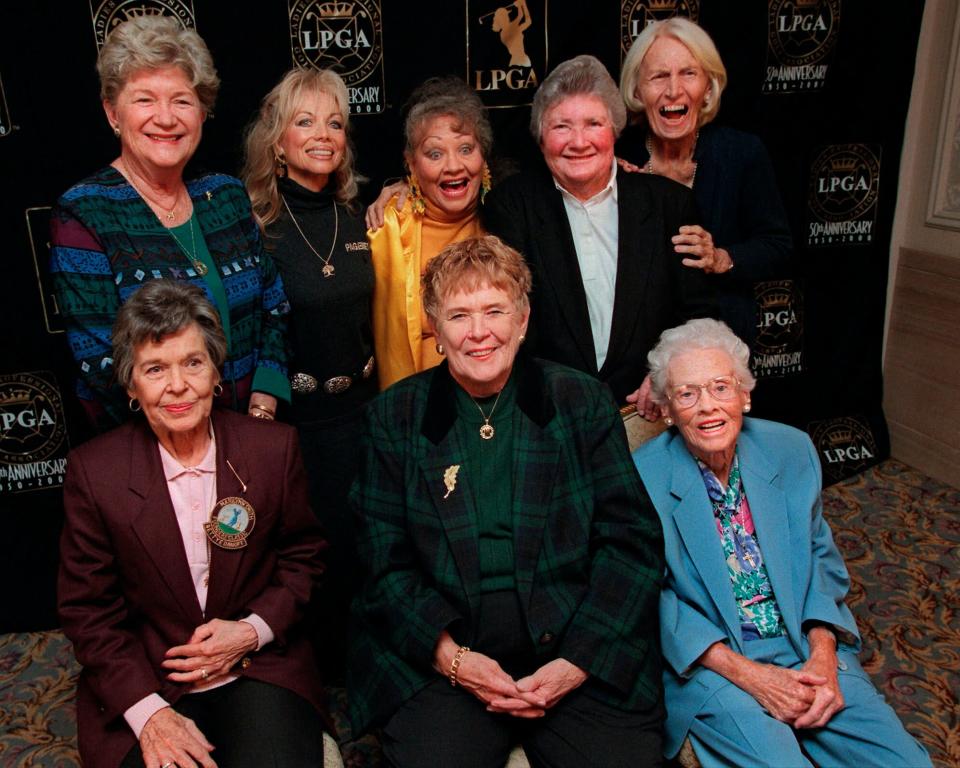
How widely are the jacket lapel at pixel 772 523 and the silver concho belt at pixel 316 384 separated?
1180 millimetres

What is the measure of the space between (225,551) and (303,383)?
738mm

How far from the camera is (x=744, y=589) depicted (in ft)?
7.46

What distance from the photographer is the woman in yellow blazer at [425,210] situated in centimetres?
281

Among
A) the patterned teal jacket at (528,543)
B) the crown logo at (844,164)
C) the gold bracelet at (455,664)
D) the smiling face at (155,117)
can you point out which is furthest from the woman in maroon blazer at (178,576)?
the crown logo at (844,164)

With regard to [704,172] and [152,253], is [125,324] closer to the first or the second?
[152,253]

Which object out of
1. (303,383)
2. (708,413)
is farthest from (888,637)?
(303,383)

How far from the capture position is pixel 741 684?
213 cm

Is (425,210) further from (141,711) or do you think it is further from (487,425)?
(141,711)

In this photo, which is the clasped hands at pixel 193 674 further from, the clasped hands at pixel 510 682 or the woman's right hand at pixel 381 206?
the woman's right hand at pixel 381 206

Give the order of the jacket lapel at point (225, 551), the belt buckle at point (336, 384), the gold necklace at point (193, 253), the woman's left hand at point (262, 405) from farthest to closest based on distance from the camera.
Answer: the belt buckle at point (336, 384), the woman's left hand at point (262, 405), the gold necklace at point (193, 253), the jacket lapel at point (225, 551)

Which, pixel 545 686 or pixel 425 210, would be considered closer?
pixel 545 686

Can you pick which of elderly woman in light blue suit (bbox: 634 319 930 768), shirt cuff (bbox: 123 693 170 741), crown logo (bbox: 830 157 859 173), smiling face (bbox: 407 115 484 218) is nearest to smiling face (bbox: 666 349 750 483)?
elderly woman in light blue suit (bbox: 634 319 930 768)

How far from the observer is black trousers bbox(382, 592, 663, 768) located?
2020 millimetres

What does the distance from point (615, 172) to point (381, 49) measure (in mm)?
1131
